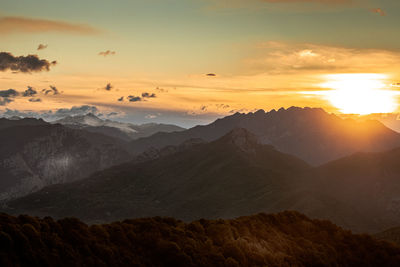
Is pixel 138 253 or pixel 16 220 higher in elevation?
pixel 16 220

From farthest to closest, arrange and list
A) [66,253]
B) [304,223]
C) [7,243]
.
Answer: [304,223], [66,253], [7,243]

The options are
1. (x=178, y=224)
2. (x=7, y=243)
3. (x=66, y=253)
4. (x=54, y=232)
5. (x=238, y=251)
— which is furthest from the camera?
(x=178, y=224)

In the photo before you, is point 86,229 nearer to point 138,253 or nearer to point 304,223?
point 138,253

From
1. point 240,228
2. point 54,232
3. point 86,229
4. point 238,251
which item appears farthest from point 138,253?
point 240,228

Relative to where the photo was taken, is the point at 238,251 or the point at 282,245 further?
the point at 282,245

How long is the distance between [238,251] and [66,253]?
30.8 metres

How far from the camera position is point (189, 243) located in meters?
75.9

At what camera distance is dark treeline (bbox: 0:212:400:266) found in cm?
6081

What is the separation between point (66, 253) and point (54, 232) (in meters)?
5.97

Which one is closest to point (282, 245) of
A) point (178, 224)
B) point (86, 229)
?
point (178, 224)

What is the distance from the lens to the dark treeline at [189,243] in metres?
60.8

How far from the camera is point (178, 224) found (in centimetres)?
8450

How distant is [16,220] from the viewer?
213 ft

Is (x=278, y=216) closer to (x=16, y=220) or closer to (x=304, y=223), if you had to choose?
(x=304, y=223)
